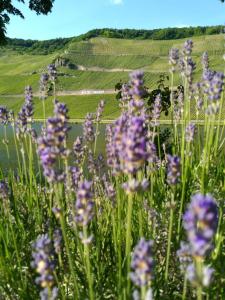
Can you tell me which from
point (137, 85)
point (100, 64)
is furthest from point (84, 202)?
point (100, 64)

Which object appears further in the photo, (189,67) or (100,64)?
(100,64)

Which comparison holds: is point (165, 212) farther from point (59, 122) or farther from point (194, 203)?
point (194, 203)

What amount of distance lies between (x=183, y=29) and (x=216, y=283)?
203 metres

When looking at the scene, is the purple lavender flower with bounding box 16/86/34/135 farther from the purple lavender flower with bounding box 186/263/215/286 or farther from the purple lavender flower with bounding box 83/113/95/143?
the purple lavender flower with bounding box 186/263/215/286

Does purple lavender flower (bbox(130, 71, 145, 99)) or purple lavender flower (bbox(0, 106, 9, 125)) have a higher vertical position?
purple lavender flower (bbox(130, 71, 145, 99))

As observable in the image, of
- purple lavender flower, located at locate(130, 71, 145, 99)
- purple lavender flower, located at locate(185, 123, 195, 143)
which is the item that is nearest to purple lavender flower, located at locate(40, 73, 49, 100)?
purple lavender flower, located at locate(185, 123, 195, 143)

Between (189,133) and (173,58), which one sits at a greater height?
(173,58)

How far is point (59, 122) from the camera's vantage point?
2465 mm

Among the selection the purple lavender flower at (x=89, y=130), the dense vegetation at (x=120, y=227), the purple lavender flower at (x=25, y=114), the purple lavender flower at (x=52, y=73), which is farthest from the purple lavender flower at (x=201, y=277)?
the purple lavender flower at (x=52, y=73)

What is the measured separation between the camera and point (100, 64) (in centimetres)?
14788

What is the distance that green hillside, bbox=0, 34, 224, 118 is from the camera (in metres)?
132

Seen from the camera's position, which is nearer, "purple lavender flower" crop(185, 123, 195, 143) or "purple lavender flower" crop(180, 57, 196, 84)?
"purple lavender flower" crop(185, 123, 195, 143)

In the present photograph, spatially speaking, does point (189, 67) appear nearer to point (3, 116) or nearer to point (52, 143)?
point (3, 116)

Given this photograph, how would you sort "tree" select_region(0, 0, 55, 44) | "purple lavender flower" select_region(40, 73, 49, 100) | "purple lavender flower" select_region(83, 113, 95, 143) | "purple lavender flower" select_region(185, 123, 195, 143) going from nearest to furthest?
"purple lavender flower" select_region(185, 123, 195, 143) < "purple lavender flower" select_region(83, 113, 95, 143) < "purple lavender flower" select_region(40, 73, 49, 100) < "tree" select_region(0, 0, 55, 44)
